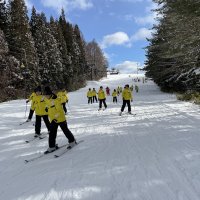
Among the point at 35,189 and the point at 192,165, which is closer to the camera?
the point at 35,189

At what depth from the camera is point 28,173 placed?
7.76 metres

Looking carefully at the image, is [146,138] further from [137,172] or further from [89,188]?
[89,188]

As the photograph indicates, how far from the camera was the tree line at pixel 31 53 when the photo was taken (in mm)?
42713

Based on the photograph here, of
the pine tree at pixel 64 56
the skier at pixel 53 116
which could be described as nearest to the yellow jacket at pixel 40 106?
the skier at pixel 53 116

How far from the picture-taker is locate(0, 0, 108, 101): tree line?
140ft

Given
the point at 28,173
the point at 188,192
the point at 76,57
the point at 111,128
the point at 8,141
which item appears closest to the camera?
the point at 188,192

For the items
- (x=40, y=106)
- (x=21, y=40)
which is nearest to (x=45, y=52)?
(x=21, y=40)

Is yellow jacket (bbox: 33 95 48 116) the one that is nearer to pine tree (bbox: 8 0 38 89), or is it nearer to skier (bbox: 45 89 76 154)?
skier (bbox: 45 89 76 154)

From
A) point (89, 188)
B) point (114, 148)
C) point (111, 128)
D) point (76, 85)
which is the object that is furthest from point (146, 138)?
point (76, 85)

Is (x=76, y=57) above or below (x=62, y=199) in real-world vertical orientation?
above

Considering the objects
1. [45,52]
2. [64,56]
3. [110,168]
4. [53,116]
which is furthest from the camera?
[64,56]

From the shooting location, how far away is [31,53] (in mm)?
48281

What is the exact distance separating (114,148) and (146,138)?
1.76 metres

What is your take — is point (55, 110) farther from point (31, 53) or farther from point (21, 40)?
point (31, 53)
